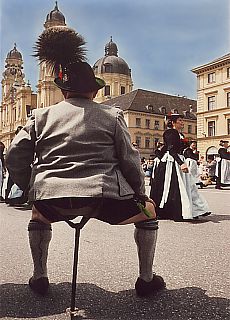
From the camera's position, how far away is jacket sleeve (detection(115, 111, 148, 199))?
2613mm

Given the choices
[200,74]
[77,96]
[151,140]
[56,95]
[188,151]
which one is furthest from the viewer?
[151,140]

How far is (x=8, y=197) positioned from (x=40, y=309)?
724cm

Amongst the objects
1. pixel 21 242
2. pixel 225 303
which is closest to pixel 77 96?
pixel 225 303

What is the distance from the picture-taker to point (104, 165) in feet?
8.42

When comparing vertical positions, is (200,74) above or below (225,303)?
above

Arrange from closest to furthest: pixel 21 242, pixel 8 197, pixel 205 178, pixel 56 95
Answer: pixel 56 95 → pixel 21 242 → pixel 8 197 → pixel 205 178

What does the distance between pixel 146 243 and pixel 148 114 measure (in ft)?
206

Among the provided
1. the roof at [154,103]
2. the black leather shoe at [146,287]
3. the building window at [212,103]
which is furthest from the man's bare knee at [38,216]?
the roof at [154,103]

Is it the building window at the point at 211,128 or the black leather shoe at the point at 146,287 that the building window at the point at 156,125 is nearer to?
the building window at the point at 211,128

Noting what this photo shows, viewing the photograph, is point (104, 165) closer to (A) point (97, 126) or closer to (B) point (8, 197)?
(A) point (97, 126)

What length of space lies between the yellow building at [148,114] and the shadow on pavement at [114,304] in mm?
59185

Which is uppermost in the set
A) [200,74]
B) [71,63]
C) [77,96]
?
[200,74]

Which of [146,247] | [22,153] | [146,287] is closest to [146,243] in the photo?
[146,247]

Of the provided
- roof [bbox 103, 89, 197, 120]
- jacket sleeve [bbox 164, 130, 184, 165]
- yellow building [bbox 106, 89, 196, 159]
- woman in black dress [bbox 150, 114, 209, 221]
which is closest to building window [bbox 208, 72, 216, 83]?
roof [bbox 103, 89, 197, 120]
